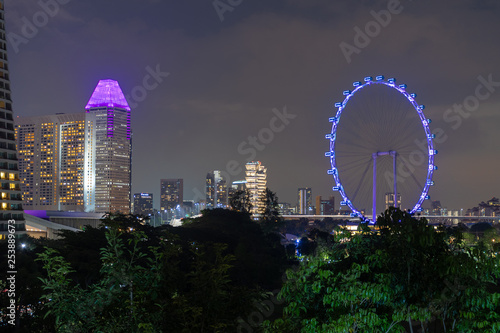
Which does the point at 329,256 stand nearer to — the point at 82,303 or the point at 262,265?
the point at 82,303

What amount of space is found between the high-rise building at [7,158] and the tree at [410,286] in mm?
70232

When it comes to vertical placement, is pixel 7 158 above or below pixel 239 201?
above

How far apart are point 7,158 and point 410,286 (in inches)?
2888

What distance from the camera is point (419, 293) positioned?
10930 mm

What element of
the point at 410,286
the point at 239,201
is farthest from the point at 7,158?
the point at 410,286

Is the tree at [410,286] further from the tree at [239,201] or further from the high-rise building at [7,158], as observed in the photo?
the tree at [239,201]

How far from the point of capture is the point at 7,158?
74.4m

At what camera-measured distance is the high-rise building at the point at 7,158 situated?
73.5 metres

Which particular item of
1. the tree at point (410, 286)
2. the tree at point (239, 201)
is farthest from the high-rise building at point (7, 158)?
the tree at point (410, 286)

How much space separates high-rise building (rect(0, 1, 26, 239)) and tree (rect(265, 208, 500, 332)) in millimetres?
70232

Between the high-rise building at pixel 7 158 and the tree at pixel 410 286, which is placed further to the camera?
the high-rise building at pixel 7 158

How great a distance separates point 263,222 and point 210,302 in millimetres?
123292

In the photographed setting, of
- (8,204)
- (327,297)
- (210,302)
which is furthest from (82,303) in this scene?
(8,204)

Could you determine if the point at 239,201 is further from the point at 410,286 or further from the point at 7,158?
the point at 410,286
